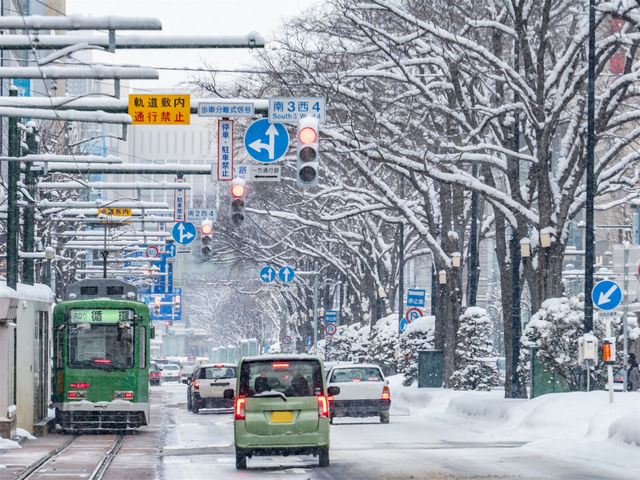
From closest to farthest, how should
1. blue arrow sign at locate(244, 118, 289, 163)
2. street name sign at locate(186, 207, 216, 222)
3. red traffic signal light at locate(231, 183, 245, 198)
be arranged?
1. blue arrow sign at locate(244, 118, 289, 163)
2. red traffic signal light at locate(231, 183, 245, 198)
3. street name sign at locate(186, 207, 216, 222)

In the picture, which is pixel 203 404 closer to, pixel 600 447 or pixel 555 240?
pixel 555 240

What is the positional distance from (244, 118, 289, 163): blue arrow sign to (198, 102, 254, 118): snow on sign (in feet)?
5.87

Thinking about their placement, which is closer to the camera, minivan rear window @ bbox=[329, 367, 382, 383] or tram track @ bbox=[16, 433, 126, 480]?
tram track @ bbox=[16, 433, 126, 480]

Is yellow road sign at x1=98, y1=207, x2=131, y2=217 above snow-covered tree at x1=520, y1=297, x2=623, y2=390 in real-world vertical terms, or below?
above

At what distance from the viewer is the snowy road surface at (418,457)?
1842 centimetres

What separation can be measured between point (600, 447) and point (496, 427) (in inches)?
314

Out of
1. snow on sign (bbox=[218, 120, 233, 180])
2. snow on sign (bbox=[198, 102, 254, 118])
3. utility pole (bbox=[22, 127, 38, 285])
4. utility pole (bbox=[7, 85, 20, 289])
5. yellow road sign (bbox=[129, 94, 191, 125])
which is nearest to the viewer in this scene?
yellow road sign (bbox=[129, 94, 191, 125])

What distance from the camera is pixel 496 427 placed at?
29.3 metres

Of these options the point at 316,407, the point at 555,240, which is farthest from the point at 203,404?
the point at 316,407

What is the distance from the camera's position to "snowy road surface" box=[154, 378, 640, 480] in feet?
60.4

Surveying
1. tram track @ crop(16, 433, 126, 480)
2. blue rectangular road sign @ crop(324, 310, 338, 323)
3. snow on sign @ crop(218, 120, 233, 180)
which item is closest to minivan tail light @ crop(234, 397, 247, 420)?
tram track @ crop(16, 433, 126, 480)

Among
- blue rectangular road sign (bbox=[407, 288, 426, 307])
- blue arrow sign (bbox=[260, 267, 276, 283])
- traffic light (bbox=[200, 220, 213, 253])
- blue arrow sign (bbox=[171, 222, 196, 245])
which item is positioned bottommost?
blue rectangular road sign (bbox=[407, 288, 426, 307])

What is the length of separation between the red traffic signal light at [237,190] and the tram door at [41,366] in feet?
17.7

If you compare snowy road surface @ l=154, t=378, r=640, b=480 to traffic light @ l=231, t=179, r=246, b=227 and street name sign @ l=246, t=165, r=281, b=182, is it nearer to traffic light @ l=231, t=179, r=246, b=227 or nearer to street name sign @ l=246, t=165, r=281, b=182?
traffic light @ l=231, t=179, r=246, b=227
